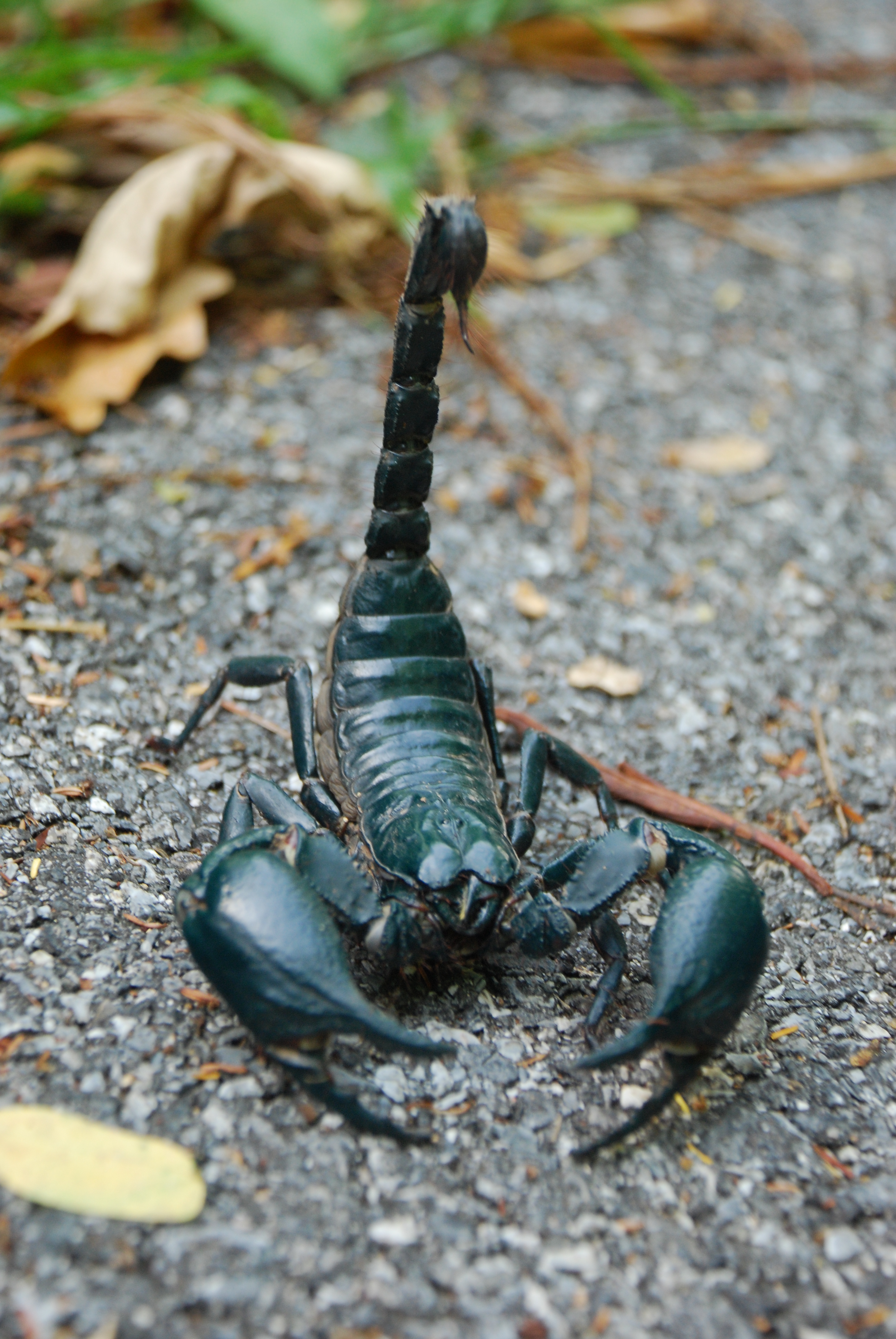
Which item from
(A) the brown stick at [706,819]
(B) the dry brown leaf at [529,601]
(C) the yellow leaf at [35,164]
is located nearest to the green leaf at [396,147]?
(C) the yellow leaf at [35,164]

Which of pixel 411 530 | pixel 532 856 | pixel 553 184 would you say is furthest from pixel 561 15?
pixel 532 856

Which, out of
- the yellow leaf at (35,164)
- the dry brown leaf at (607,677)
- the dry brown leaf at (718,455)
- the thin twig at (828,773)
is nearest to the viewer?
the thin twig at (828,773)

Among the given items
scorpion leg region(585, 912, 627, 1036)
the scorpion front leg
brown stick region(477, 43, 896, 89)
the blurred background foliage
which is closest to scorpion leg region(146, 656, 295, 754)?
the scorpion front leg

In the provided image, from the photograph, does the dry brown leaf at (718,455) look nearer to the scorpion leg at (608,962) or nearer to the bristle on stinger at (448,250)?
the bristle on stinger at (448,250)

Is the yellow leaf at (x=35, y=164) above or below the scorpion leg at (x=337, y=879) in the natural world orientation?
above

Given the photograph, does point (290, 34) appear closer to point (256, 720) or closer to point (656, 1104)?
point (256, 720)

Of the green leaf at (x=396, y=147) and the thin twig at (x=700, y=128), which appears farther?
the thin twig at (x=700, y=128)

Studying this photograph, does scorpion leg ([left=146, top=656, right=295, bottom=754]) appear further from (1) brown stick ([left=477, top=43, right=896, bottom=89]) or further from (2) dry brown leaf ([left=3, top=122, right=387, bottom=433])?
(1) brown stick ([left=477, top=43, right=896, bottom=89])

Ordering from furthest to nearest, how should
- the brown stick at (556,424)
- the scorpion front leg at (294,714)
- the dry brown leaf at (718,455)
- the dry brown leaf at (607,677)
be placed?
the dry brown leaf at (718,455)
the brown stick at (556,424)
the dry brown leaf at (607,677)
the scorpion front leg at (294,714)
